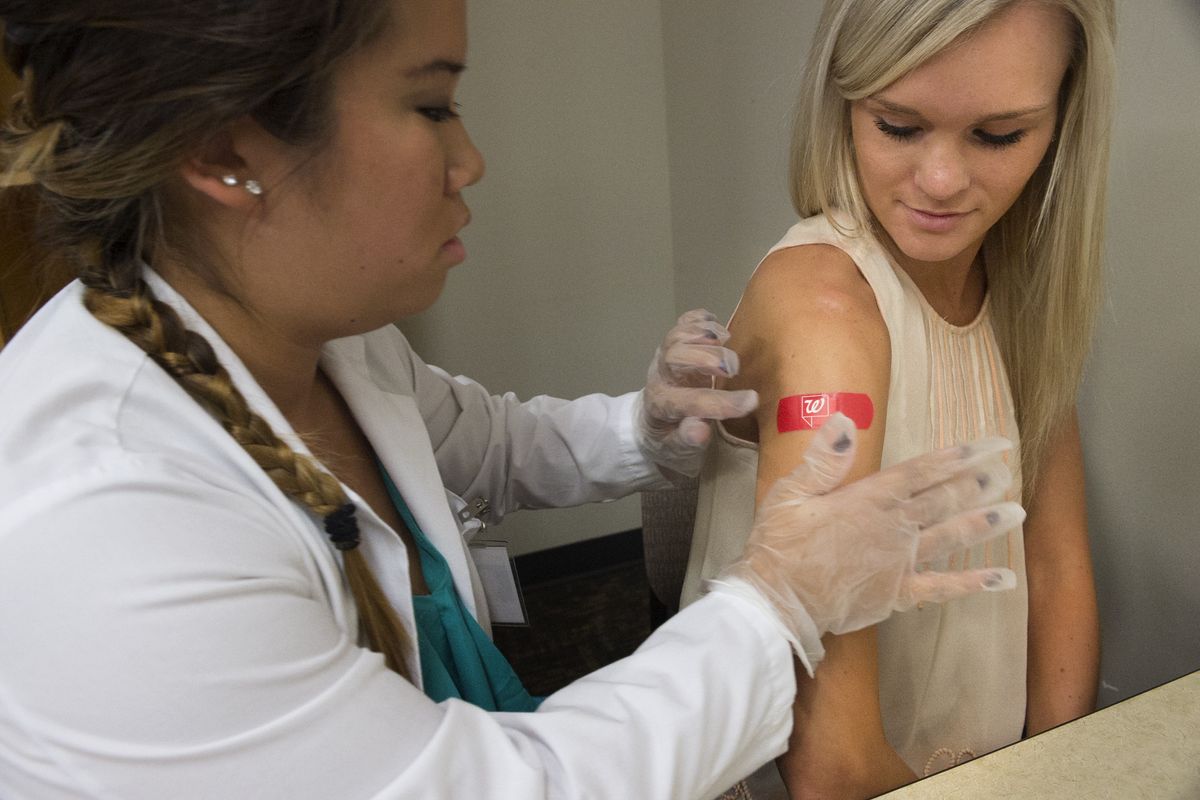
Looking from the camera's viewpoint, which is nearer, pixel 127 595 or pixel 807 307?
pixel 127 595

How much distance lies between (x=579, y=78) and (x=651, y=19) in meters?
0.22

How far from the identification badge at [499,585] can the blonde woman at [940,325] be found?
24cm

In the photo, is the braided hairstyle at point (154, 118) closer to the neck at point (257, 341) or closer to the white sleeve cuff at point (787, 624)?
the neck at point (257, 341)

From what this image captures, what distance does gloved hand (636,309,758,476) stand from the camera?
0.94 metres

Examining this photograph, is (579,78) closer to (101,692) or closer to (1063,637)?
(1063,637)

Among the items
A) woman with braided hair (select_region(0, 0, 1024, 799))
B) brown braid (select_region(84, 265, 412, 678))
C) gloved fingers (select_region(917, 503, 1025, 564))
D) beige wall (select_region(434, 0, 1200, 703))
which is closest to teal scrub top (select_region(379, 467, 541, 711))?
woman with braided hair (select_region(0, 0, 1024, 799))

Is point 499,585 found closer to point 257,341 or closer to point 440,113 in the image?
point 257,341

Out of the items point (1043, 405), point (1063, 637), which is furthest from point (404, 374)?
point (1063, 637)

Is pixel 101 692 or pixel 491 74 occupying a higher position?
pixel 491 74

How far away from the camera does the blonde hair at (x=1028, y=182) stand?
0.83 m

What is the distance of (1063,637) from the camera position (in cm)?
109

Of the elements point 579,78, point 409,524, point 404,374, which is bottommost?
point 409,524

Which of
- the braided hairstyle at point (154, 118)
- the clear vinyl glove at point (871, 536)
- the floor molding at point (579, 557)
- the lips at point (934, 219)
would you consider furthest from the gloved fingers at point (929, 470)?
the floor molding at point (579, 557)

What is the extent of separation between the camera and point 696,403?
984 mm
